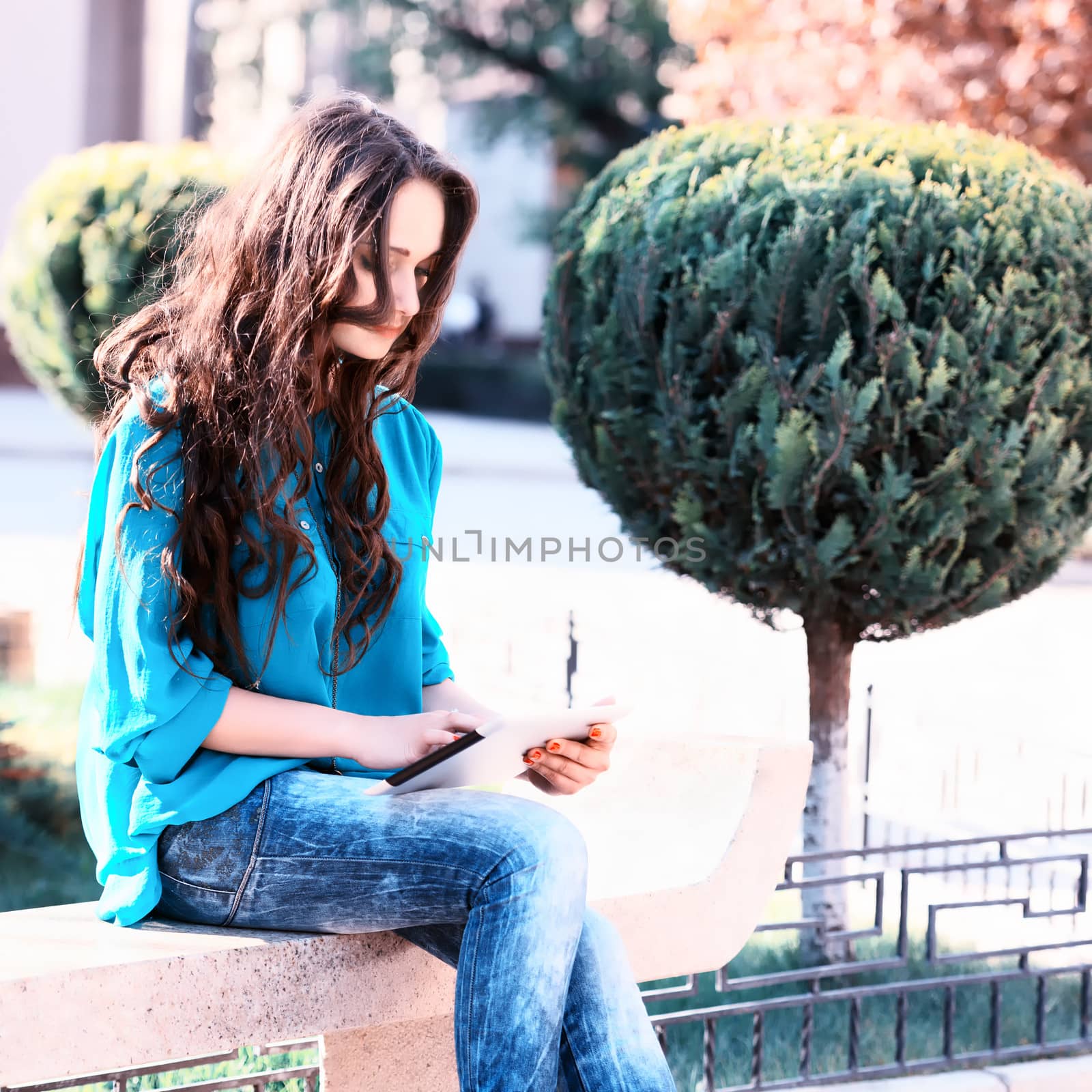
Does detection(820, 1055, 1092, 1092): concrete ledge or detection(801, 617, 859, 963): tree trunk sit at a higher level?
detection(801, 617, 859, 963): tree trunk

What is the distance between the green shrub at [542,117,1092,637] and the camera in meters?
2.86

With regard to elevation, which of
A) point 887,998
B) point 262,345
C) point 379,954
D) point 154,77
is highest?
point 154,77

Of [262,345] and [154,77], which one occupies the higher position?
[154,77]

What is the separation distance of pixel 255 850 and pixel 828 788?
200 cm

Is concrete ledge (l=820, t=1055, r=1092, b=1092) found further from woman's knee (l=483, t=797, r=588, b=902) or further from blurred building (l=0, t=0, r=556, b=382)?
blurred building (l=0, t=0, r=556, b=382)

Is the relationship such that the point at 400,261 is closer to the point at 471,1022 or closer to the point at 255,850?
the point at 255,850

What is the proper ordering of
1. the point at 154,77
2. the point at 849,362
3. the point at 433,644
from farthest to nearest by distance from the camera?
the point at 154,77 → the point at 849,362 → the point at 433,644

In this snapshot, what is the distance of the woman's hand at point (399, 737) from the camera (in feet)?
6.33

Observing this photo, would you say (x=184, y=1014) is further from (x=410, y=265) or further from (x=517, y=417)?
(x=517, y=417)

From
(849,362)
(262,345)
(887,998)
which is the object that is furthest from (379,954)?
(887,998)

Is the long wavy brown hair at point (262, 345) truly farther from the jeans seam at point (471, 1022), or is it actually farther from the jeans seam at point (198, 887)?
the jeans seam at point (471, 1022)

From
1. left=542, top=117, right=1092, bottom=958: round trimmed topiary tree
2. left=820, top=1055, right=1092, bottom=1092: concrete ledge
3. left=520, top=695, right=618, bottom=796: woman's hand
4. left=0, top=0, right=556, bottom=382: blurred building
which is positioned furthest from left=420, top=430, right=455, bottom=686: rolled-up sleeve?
left=0, top=0, right=556, bottom=382: blurred building

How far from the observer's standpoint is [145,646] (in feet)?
5.88

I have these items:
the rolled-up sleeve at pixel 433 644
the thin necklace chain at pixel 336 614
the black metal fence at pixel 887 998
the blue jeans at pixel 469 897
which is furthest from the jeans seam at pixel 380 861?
the black metal fence at pixel 887 998
